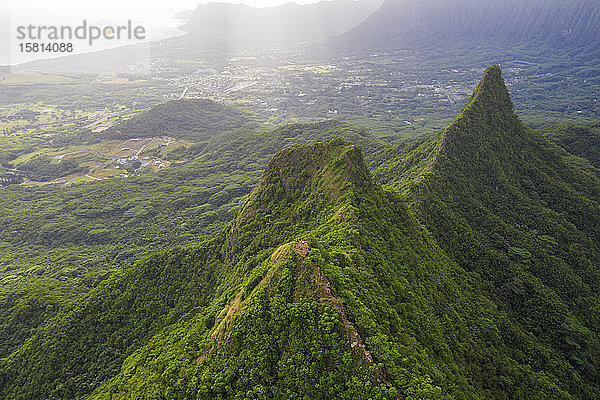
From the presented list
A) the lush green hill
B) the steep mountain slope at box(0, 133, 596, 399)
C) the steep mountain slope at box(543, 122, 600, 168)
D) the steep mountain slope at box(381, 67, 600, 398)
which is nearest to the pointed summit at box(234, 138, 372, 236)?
the steep mountain slope at box(0, 133, 596, 399)

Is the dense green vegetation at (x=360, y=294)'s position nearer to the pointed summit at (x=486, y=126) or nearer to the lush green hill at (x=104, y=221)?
the pointed summit at (x=486, y=126)

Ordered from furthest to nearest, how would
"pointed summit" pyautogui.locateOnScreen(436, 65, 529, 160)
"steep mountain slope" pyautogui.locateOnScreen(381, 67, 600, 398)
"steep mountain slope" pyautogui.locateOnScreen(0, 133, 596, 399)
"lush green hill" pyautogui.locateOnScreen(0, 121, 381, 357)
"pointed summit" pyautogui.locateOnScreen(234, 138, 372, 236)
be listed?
1. "lush green hill" pyautogui.locateOnScreen(0, 121, 381, 357)
2. "pointed summit" pyautogui.locateOnScreen(436, 65, 529, 160)
3. "pointed summit" pyautogui.locateOnScreen(234, 138, 372, 236)
4. "steep mountain slope" pyautogui.locateOnScreen(381, 67, 600, 398)
5. "steep mountain slope" pyautogui.locateOnScreen(0, 133, 596, 399)

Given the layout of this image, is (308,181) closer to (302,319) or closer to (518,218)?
(302,319)

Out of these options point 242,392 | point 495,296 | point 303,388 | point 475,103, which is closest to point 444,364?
point 303,388

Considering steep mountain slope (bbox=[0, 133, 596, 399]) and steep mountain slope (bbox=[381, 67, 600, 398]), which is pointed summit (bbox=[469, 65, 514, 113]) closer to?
steep mountain slope (bbox=[381, 67, 600, 398])

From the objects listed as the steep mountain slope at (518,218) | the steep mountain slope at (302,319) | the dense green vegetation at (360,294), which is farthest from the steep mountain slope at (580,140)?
the steep mountain slope at (302,319)

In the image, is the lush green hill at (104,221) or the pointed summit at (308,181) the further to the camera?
the lush green hill at (104,221)

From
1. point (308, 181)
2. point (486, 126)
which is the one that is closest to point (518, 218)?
point (486, 126)
